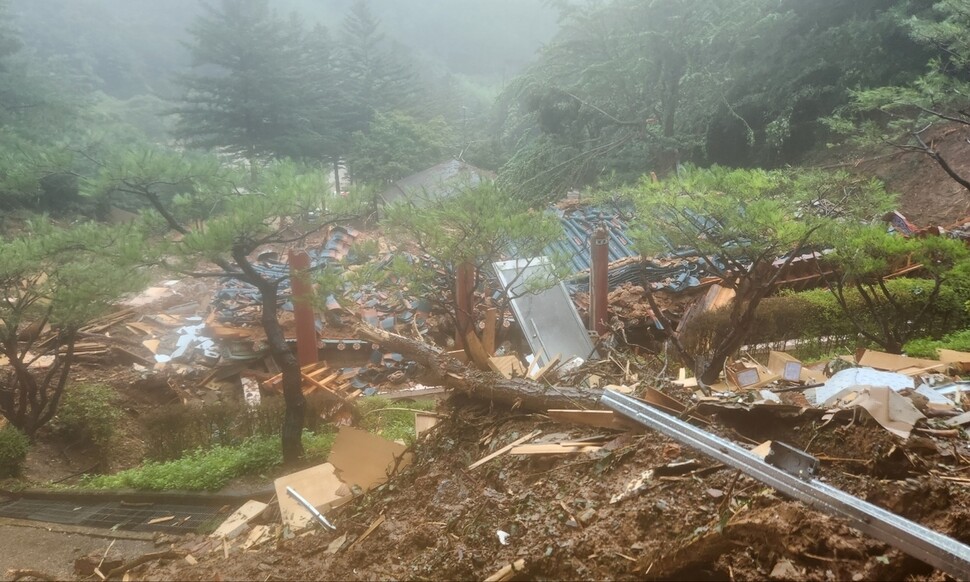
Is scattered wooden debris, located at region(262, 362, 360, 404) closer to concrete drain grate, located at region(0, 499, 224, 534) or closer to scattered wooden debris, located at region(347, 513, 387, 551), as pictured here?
concrete drain grate, located at region(0, 499, 224, 534)

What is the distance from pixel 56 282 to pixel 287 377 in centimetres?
308

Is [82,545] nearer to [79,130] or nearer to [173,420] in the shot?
[173,420]

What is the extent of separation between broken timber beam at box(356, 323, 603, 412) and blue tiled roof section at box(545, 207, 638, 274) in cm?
547

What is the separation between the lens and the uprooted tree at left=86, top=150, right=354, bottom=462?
523 centimetres

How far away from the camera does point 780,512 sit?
2.00m

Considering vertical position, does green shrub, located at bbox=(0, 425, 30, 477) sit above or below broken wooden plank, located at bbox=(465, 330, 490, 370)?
below

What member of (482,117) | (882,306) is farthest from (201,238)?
(482,117)

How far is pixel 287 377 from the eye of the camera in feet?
19.8

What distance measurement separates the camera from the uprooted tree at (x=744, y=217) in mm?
5348

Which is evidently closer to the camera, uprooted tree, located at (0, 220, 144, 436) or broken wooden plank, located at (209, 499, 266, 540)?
broken wooden plank, located at (209, 499, 266, 540)

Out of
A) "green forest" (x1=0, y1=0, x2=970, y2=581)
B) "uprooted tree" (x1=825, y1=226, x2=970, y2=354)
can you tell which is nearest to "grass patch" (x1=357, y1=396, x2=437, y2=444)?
"green forest" (x1=0, y1=0, x2=970, y2=581)

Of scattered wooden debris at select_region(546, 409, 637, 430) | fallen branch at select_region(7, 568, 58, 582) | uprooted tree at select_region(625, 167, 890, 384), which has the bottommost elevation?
fallen branch at select_region(7, 568, 58, 582)

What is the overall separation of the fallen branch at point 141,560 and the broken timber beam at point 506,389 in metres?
1.81

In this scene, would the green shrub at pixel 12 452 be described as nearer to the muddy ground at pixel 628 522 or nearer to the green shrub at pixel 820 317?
the muddy ground at pixel 628 522
